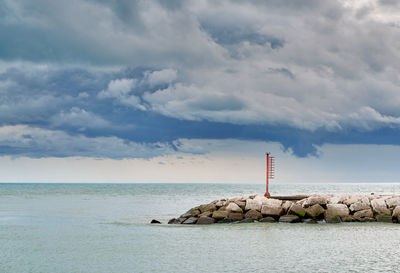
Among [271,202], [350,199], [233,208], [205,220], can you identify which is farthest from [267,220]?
[350,199]

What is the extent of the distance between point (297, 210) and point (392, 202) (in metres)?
6.79

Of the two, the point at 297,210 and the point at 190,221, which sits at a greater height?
the point at 297,210

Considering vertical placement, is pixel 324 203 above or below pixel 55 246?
above

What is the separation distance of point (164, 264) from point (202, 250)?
3.47m

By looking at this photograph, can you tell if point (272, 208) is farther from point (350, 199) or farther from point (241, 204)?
point (350, 199)

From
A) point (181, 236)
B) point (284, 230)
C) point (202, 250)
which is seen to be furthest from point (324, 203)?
point (202, 250)

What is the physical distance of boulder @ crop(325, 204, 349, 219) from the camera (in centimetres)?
3306

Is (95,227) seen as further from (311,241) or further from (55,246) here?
(311,241)

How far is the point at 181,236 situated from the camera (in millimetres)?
27562

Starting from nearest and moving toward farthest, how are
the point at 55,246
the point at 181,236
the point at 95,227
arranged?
the point at 55,246
the point at 181,236
the point at 95,227

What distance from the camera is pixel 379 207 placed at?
3341 cm

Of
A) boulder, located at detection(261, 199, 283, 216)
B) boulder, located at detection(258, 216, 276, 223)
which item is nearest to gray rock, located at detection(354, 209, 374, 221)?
boulder, located at detection(261, 199, 283, 216)

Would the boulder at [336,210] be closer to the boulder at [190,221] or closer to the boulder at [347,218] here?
the boulder at [347,218]

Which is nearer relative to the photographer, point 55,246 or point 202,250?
point 202,250
